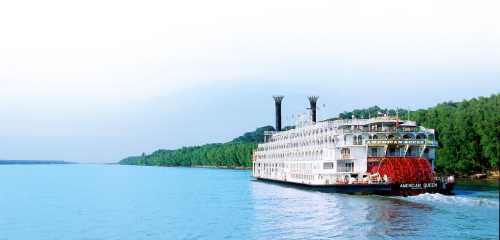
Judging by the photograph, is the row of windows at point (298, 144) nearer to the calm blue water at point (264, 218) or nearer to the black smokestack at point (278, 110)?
the calm blue water at point (264, 218)

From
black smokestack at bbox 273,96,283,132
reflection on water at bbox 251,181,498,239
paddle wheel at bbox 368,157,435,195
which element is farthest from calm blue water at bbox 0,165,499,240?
black smokestack at bbox 273,96,283,132

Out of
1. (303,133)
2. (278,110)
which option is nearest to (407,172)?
(303,133)

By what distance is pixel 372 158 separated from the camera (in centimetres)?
6312

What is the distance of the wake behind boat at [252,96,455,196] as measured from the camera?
5716 centimetres

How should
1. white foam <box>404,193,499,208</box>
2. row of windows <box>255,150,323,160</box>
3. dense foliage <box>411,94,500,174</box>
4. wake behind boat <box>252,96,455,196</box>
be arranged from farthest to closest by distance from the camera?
dense foliage <box>411,94,500,174</box> < row of windows <box>255,150,323,160</box> < wake behind boat <box>252,96,455,196</box> < white foam <box>404,193,499,208</box>

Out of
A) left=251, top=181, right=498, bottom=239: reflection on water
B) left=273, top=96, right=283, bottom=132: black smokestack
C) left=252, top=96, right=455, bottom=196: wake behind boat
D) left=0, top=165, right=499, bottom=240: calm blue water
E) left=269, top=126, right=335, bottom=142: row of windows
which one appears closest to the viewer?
left=251, top=181, right=498, bottom=239: reflection on water

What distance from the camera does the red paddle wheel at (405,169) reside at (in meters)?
57.0

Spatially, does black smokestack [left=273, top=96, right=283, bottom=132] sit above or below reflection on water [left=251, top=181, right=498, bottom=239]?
above

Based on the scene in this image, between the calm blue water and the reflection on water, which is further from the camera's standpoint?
the calm blue water

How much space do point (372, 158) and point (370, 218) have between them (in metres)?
18.8

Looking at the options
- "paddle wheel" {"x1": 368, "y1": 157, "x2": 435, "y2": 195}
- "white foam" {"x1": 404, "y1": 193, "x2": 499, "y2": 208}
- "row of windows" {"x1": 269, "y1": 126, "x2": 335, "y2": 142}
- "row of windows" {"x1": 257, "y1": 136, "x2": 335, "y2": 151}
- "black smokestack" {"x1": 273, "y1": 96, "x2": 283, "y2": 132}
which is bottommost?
"white foam" {"x1": 404, "y1": 193, "x2": 499, "y2": 208}

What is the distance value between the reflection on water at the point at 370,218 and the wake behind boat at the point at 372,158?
1473 mm

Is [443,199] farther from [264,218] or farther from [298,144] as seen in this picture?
[298,144]

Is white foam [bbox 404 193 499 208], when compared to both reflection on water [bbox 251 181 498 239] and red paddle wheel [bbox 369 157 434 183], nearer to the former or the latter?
reflection on water [bbox 251 181 498 239]
